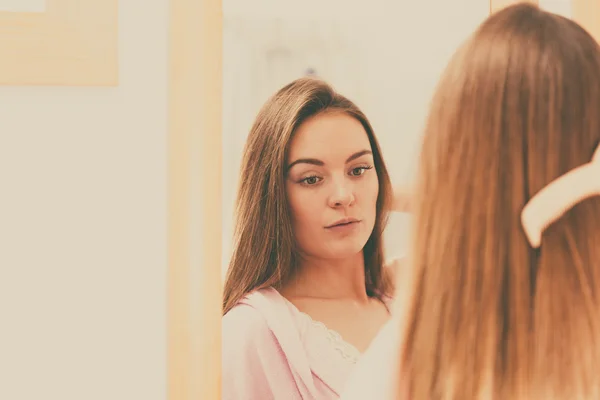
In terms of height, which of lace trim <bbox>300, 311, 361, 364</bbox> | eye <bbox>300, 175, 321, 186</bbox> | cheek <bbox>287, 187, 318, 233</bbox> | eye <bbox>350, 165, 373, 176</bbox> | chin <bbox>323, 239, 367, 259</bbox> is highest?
eye <bbox>350, 165, 373, 176</bbox>

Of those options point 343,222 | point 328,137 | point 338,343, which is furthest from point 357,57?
point 338,343

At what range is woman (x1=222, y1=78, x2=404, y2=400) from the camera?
0.76 metres

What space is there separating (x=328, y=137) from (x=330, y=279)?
183 mm

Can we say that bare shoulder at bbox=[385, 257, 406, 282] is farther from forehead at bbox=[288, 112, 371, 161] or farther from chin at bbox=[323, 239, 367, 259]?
forehead at bbox=[288, 112, 371, 161]

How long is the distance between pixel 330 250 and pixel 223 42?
0.96 ft

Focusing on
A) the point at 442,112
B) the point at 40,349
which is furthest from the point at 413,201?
the point at 40,349

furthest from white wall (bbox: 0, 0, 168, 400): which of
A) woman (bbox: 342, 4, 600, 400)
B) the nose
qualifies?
woman (bbox: 342, 4, 600, 400)

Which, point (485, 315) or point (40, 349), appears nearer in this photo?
point (485, 315)

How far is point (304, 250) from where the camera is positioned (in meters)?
0.80

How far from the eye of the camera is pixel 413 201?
2.30 ft

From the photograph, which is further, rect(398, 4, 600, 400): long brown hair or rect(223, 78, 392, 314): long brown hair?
rect(223, 78, 392, 314): long brown hair

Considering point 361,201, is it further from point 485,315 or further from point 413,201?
point 485,315

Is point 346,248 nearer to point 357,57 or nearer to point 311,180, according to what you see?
point 311,180

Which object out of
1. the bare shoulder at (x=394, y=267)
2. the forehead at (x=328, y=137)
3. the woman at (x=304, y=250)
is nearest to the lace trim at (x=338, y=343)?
the woman at (x=304, y=250)
